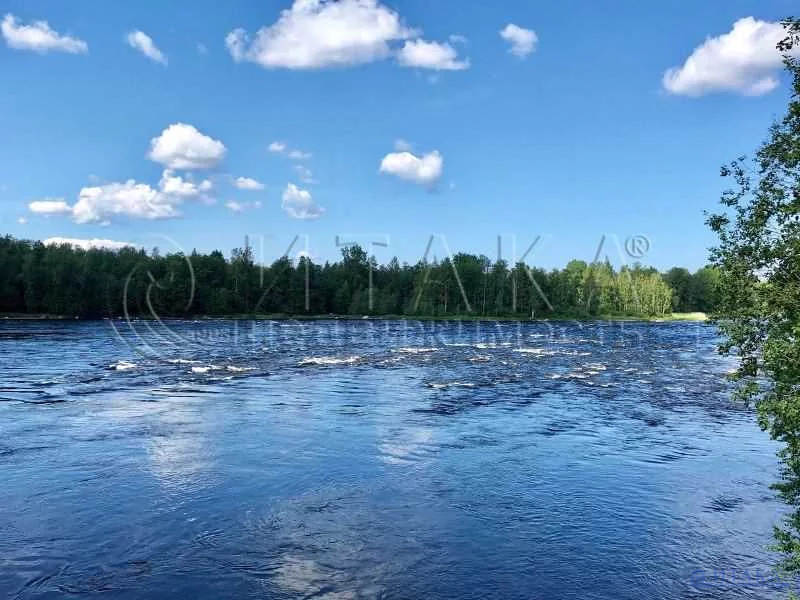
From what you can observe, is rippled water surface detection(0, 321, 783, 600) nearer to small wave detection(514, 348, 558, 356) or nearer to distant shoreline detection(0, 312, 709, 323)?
small wave detection(514, 348, 558, 356)

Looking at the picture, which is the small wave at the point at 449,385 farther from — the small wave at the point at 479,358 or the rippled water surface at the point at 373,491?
the small wave at the point at 479,358

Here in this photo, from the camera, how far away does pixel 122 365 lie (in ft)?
142

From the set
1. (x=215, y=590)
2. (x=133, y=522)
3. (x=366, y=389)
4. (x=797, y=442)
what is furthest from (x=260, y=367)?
(x=797, y=442)

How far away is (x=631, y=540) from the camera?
13.9 metres

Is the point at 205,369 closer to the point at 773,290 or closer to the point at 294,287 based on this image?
the point at 773,290

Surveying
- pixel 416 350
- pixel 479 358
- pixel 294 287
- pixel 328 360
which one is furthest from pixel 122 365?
pixel 294 287

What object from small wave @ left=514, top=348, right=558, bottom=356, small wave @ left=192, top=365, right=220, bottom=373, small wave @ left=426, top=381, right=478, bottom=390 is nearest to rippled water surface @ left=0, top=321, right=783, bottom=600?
small wave @ left=426, top=381, right=478, bottom=390

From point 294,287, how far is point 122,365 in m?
108

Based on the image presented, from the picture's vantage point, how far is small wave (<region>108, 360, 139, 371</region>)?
4162 centimetres

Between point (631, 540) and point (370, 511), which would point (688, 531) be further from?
point (370, 511)

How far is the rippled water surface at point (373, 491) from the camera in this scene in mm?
11820

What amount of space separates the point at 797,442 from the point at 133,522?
1338cm

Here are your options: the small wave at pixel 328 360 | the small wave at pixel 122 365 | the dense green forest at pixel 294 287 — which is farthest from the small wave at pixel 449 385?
the dense green forest at pixel 294 287

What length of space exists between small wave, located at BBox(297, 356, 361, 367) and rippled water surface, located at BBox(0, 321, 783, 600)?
10.8m
